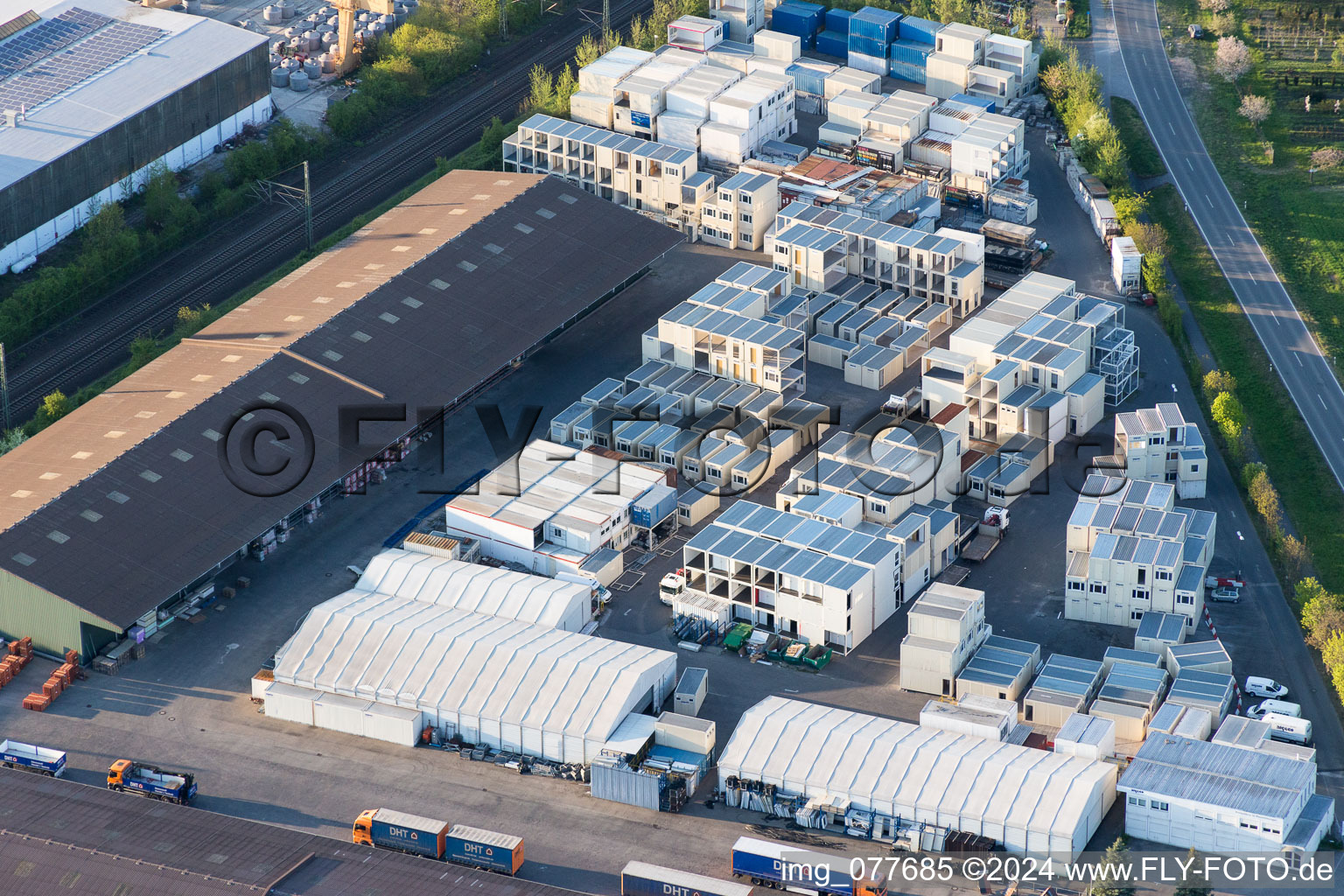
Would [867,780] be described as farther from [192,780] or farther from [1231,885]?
[192,780]

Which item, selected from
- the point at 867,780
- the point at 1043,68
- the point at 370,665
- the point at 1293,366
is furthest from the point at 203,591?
the point at 1043,68

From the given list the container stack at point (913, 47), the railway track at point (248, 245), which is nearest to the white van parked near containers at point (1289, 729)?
the railway track at point (248, 245)

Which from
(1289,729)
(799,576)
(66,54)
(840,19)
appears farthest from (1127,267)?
(66,54)

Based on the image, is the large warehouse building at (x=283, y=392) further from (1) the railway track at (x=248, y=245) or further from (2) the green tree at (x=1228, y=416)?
(2) the green tree at (x=1228, y=416)

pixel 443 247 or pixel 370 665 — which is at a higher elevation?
pixel 443 247

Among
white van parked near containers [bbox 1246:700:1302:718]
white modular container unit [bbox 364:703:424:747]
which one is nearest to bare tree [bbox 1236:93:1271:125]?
white van parked near containers [bbox 1246:700:1302:718]

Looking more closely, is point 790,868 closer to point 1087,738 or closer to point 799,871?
point 799,871

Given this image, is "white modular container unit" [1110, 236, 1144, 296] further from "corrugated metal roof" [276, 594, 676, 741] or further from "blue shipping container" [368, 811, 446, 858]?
"blue shipping container" [368, 811, 446, 858]

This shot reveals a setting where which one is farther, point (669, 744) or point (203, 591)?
point (203, 591)
